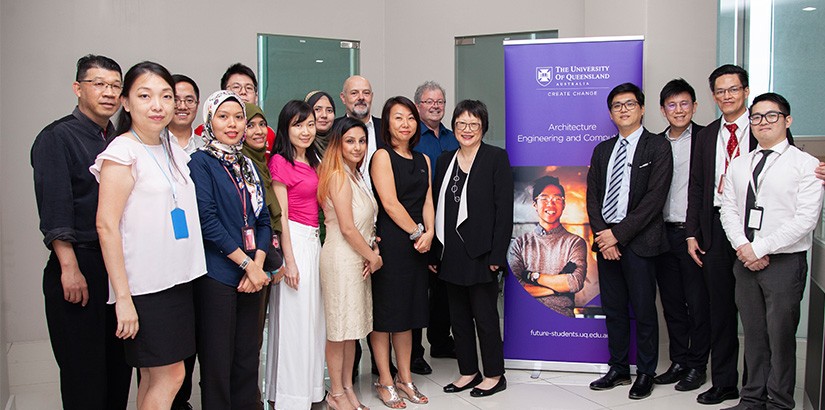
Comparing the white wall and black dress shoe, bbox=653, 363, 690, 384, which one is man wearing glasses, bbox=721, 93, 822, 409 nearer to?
black dress shoe, bbox=653, 363, 690, 384

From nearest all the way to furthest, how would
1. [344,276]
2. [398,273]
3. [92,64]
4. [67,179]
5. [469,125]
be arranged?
[67,179] < [92,64] < [344,276] < [398,273] < [469,125]

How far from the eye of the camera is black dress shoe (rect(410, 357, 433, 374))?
496 cm

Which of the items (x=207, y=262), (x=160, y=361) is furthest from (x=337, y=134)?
(x=160, y=361)

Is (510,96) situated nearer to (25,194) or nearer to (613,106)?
(613,106)

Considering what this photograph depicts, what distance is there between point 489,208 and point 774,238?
1540mm

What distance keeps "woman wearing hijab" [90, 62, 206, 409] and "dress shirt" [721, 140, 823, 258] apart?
284cm

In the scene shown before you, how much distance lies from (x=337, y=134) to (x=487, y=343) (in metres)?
1.60

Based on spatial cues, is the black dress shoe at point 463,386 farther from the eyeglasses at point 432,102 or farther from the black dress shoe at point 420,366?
the eyeglasses at point 432,102

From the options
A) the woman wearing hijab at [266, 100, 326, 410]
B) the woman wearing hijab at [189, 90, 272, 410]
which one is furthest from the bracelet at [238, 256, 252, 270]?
the woman wearing hijab at [266, 100, 326, 410]

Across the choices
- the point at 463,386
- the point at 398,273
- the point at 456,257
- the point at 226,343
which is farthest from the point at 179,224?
the point at 463,386

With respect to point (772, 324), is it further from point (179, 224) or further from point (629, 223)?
point (179, 224)

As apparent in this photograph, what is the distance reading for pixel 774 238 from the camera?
3.68 m

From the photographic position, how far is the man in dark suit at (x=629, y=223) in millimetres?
4387

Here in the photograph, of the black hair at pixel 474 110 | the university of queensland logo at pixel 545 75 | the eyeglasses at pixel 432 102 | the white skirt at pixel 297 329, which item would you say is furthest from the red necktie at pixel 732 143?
the white skirt at pixel 297 329
